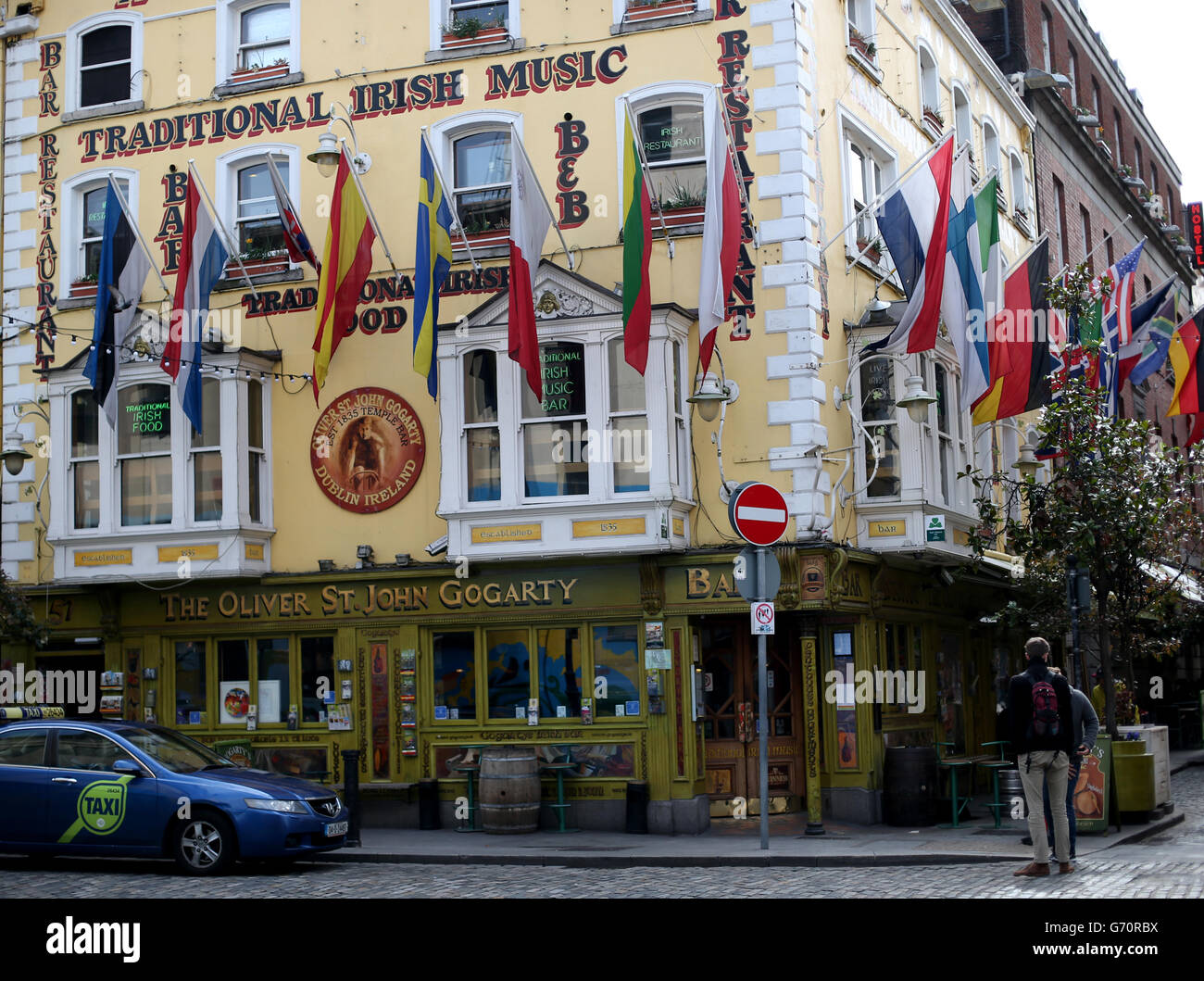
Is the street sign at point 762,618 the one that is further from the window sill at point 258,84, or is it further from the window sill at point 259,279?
the window sill at point 258,84

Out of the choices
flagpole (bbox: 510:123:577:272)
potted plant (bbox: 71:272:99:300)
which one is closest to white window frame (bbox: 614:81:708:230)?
flagpole (bbox: 510:123:577:272)

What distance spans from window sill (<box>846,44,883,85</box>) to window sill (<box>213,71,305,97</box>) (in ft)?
25.4

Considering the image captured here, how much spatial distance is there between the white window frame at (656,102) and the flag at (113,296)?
250 inches

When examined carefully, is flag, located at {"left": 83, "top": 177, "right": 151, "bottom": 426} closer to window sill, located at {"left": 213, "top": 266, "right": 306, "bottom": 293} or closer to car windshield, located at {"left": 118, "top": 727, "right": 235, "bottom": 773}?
window sill, located at {"left": 213, "top": 266, "right": 306, "bottom": 293}

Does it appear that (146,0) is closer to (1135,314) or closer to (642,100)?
(642,100)

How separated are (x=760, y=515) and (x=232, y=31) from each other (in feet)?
37.8

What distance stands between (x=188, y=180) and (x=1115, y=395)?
49.4 ft

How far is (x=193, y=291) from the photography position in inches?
772

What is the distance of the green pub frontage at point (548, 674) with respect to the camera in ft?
62.2

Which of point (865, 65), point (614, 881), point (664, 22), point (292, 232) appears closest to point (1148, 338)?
point (865, 65)

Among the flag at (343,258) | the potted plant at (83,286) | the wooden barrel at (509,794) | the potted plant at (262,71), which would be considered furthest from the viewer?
the potted plant at (83,286)

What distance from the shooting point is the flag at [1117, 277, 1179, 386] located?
24.5 m

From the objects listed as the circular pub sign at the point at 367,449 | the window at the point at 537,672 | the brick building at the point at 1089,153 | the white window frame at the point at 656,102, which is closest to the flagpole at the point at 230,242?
the circular pub sign at the point at 367,449

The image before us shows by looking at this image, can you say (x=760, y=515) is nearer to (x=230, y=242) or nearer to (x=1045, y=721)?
(x=1045, y=721)
